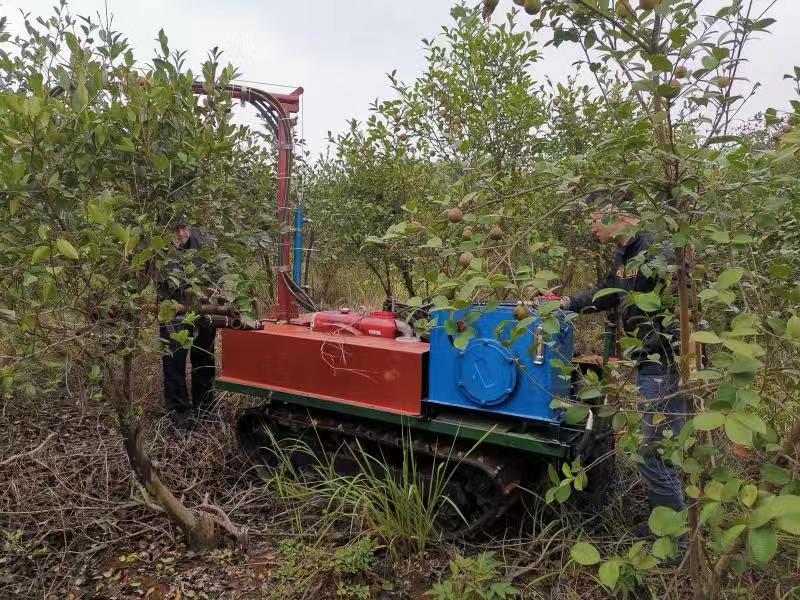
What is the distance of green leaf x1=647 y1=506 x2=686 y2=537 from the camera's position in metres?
1.16

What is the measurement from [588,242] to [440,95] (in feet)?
6.41

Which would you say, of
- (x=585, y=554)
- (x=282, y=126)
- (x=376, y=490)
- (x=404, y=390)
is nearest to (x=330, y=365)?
(x=404, y=390)

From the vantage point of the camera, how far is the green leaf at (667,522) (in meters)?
1.16

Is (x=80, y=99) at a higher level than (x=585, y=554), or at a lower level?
higher

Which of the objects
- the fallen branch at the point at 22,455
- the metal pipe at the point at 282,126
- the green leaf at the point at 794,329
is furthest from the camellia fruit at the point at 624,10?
the fallen branch at the point at 22,455

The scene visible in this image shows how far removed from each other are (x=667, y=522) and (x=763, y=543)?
25 cm

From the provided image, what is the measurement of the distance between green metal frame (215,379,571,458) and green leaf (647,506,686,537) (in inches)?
Answer: 57.0

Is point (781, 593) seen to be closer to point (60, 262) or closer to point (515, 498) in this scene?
point (515, 498)

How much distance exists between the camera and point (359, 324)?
3.40 m

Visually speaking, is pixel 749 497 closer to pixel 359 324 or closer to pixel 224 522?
pixel 359 324

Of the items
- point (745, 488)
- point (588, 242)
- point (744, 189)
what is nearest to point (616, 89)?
point (588, 242)

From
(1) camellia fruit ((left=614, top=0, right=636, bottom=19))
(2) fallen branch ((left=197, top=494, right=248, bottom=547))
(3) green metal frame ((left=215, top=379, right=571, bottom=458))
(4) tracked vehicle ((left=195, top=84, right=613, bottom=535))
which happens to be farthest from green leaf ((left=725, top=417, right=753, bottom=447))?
(2) fallen branch ((left=197, top=494, right=248, bottom=547))

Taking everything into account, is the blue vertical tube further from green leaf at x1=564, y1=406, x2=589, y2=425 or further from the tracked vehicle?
green leaf at x1=564, y1=406, x2=589, y2=425

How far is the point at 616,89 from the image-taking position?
143 inches
